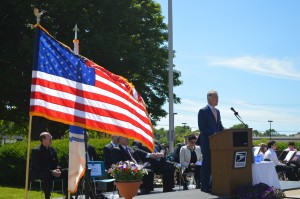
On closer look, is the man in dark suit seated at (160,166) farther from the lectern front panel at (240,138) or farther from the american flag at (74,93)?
the american flag at (74,93)

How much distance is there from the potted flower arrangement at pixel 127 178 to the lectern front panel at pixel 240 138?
226 centimetres

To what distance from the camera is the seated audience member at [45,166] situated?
9.72 metres

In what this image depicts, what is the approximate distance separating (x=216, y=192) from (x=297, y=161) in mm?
8932

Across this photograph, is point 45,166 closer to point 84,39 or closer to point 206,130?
point 206,130

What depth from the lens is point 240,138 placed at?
A: 988 cm

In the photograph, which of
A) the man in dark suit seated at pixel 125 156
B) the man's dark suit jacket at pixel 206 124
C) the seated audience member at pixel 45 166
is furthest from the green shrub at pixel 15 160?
the man's dark suit jacket at pixel 206 124

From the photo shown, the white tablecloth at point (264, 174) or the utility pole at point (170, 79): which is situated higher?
the utility pole at point (170, 79)

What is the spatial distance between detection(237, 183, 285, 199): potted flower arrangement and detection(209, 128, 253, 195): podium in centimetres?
26

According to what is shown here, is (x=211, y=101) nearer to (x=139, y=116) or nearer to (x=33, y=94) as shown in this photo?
(x=139, y=116)

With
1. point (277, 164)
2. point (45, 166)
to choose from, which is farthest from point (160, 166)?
point (277, 164)

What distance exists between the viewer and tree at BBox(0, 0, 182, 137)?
22.2 meters

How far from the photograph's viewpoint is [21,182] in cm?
1639

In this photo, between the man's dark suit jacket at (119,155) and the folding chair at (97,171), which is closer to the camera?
the folding chair at (97,171)

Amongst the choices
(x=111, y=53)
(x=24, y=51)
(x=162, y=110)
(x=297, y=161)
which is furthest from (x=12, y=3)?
(x=297, y=161)
